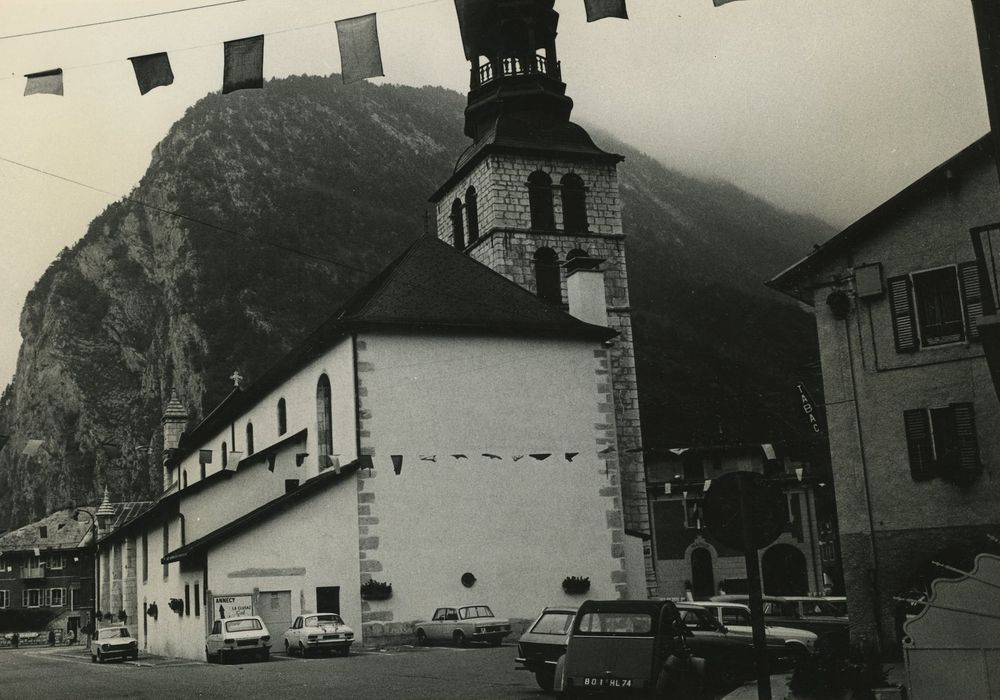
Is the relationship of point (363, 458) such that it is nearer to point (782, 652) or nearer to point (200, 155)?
point (782, 652)

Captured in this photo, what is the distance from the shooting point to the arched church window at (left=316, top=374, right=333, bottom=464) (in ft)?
102

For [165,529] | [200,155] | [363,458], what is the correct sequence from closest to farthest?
[363,458], [165,529], [200,155]

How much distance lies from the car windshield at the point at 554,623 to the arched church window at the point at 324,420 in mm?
13643

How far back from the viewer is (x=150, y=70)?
1478 centimetres

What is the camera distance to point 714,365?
336ft

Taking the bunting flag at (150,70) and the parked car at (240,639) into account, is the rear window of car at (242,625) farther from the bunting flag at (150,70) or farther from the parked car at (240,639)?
the bunting flag at (150,70)

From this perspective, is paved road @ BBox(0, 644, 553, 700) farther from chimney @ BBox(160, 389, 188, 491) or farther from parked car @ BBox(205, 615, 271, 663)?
chimney @ BBox(160, 389, 188, 491)

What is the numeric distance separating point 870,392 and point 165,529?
25593 millimetres

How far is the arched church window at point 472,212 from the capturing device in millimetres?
45219

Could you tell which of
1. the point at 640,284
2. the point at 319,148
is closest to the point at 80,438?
the point at 319,148

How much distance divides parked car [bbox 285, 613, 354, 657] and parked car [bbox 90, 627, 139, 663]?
871cm

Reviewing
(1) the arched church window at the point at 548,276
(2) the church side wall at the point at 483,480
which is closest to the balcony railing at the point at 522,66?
(1) the arched church window at the point at 548,276

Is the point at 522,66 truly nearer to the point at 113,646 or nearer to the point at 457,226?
the point at 457,226

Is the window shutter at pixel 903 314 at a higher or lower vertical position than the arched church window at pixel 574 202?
lower
